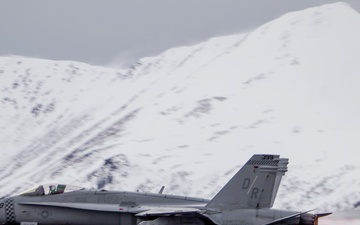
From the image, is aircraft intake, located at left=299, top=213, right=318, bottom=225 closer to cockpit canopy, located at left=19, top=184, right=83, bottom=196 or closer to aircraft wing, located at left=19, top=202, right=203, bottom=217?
aircraft wing, located at left=19, top=202, right=203, bottom=217

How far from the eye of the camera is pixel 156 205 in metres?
36.0

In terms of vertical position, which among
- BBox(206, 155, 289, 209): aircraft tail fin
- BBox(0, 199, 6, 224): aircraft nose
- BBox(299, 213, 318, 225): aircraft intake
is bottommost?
BBox(299, 213, 318, 225): aircraft intake

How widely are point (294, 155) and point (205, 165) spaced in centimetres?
1688

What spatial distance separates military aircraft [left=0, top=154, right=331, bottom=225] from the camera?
34.9 metres

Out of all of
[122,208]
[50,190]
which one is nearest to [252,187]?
[122,208]

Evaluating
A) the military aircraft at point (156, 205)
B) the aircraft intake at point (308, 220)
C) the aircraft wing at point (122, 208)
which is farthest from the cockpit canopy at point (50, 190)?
the aircraft intake at point (308, 220)

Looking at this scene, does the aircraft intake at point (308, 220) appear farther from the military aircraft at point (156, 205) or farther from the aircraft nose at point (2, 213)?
the aircraft nose at point (2, 213)

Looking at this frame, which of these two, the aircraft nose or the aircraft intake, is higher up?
the aircraft nose

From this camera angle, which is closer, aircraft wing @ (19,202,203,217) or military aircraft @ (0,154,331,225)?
aircraft wing @ (19,202,203,217)

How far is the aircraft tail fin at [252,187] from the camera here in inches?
1403

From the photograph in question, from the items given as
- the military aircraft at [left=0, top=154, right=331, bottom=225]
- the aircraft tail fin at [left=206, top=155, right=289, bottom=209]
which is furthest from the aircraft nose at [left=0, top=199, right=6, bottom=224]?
the aircraft tail fin at [left=206, top=155, right=289, bottom=209]

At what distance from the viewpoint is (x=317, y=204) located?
129750 mm

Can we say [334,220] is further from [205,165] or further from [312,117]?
[312,117]

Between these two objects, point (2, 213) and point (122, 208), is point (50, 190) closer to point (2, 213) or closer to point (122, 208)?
point (2, 213)
